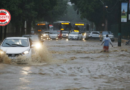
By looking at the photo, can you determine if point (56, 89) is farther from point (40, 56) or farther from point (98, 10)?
point (98, 10)

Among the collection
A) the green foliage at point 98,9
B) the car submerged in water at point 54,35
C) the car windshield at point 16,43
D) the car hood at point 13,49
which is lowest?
the car submerged in water at point 54,35

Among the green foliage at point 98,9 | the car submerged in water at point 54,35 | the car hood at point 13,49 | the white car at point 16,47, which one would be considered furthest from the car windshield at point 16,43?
the green foliage at point 98,9

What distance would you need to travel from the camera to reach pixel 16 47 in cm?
1869

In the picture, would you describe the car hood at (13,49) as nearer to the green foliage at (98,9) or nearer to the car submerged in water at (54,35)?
the car submerged in water at (54,35)

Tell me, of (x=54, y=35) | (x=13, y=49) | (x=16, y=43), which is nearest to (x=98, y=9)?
(x=54, y=35)

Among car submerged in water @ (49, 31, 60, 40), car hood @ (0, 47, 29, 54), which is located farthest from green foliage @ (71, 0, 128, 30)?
car hood @ (0, 47, 29, 54)

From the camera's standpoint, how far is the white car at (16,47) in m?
17.9

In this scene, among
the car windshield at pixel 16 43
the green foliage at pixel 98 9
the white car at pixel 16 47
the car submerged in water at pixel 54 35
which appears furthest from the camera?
the green foliage at pixel 98 9

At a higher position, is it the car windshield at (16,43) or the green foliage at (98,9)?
the green foliage at (98,9)

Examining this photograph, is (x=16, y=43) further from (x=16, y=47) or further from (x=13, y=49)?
(x=13, y=49)

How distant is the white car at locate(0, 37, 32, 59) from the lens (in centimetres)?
1786

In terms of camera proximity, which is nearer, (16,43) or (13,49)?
(13,49)

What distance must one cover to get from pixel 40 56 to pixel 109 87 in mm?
9246

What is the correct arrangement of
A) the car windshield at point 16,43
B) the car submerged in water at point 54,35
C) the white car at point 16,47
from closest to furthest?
1. the white car at point 16,47
2. the car windshield at point 16,43
3. the car submerged in water at point 54,35
